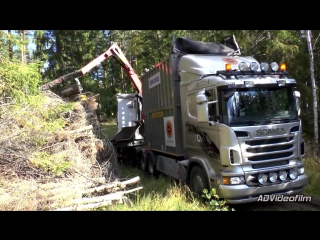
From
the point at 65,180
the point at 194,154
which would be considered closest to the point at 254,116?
the point at 194,154

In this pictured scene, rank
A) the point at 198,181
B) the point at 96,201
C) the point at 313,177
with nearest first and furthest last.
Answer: the point at 96,201 < the point at 198,181 < the point at 313,177

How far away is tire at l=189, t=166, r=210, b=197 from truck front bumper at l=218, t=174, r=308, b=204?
65 centimetres

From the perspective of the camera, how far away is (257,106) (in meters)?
5.78

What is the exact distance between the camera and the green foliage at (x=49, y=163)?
6195 mm

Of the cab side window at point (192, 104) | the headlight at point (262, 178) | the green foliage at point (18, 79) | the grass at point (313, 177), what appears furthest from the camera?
the grass at point (313, 177)

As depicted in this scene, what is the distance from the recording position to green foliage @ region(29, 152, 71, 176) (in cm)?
620

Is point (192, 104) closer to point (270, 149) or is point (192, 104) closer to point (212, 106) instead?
point (212, 106)

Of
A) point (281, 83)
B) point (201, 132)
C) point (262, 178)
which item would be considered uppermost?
point (281, 83)

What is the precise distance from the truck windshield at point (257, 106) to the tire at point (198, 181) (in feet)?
4.65

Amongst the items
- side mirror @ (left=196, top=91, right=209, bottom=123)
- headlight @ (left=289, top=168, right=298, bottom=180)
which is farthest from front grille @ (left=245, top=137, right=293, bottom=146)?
side mirror @ (left=196, top=91, right=209, bottom=123)

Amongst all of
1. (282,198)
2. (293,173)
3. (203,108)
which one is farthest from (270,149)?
(203,108)

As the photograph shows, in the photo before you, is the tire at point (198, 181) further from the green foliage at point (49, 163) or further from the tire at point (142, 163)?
the tire at point (142, 163)

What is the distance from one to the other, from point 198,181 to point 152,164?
3.41 meters

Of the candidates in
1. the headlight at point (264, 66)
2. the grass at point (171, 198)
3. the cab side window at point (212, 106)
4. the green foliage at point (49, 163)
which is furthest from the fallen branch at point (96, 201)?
the headlight at point (264, 66)
